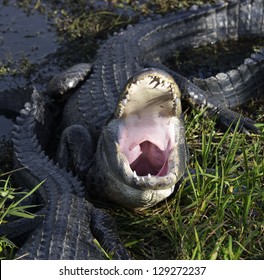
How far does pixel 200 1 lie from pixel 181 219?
13.5ft

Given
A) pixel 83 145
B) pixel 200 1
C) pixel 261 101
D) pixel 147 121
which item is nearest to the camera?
pixel 147 121

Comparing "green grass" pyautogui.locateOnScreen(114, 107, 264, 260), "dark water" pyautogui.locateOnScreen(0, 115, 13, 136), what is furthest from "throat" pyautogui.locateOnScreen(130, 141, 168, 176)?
"dark water" pyautogui.locateOnScreen(0, 115, 13, 136)

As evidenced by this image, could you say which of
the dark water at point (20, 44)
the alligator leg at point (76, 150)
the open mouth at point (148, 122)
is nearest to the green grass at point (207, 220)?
the open mouth at point (148, 122)

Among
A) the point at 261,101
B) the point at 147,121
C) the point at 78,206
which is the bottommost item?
the point at 261,101

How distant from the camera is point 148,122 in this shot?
3797 mm

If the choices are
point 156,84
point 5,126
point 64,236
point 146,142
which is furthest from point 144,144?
point 5,126

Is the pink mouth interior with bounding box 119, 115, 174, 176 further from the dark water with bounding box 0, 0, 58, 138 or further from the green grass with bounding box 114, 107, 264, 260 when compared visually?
the dark water with bounding box 0, 0, 58, 138

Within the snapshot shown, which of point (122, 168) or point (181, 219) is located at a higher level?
point (122, 168)

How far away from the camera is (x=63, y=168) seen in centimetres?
401

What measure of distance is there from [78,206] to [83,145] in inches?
30.9
